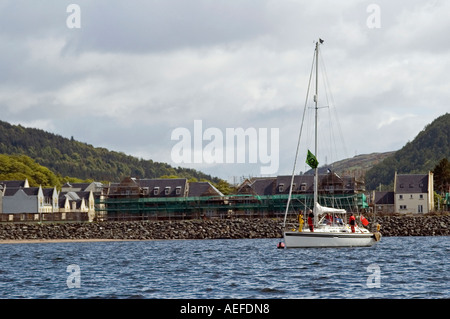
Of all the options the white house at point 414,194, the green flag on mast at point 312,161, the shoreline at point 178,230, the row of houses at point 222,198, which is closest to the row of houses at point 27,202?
the row of houses at point 222,198

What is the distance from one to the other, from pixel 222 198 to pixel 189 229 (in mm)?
28514

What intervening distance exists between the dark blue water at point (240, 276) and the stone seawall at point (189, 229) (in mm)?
43375

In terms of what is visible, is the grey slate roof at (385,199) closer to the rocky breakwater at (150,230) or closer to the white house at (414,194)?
the white house at (414,194)

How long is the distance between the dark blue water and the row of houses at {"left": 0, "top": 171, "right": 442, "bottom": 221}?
6678cm

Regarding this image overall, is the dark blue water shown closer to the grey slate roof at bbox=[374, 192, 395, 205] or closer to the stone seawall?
the stone seawall

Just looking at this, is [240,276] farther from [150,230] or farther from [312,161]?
[150,230]

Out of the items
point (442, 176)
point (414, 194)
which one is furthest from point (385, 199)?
point (442, 176)

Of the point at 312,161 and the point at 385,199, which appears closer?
the point at 312,161

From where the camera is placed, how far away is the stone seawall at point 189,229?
10262 centimetres

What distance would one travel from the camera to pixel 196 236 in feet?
340

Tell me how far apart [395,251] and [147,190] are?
84.1 metres

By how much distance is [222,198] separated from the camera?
13462 cm
